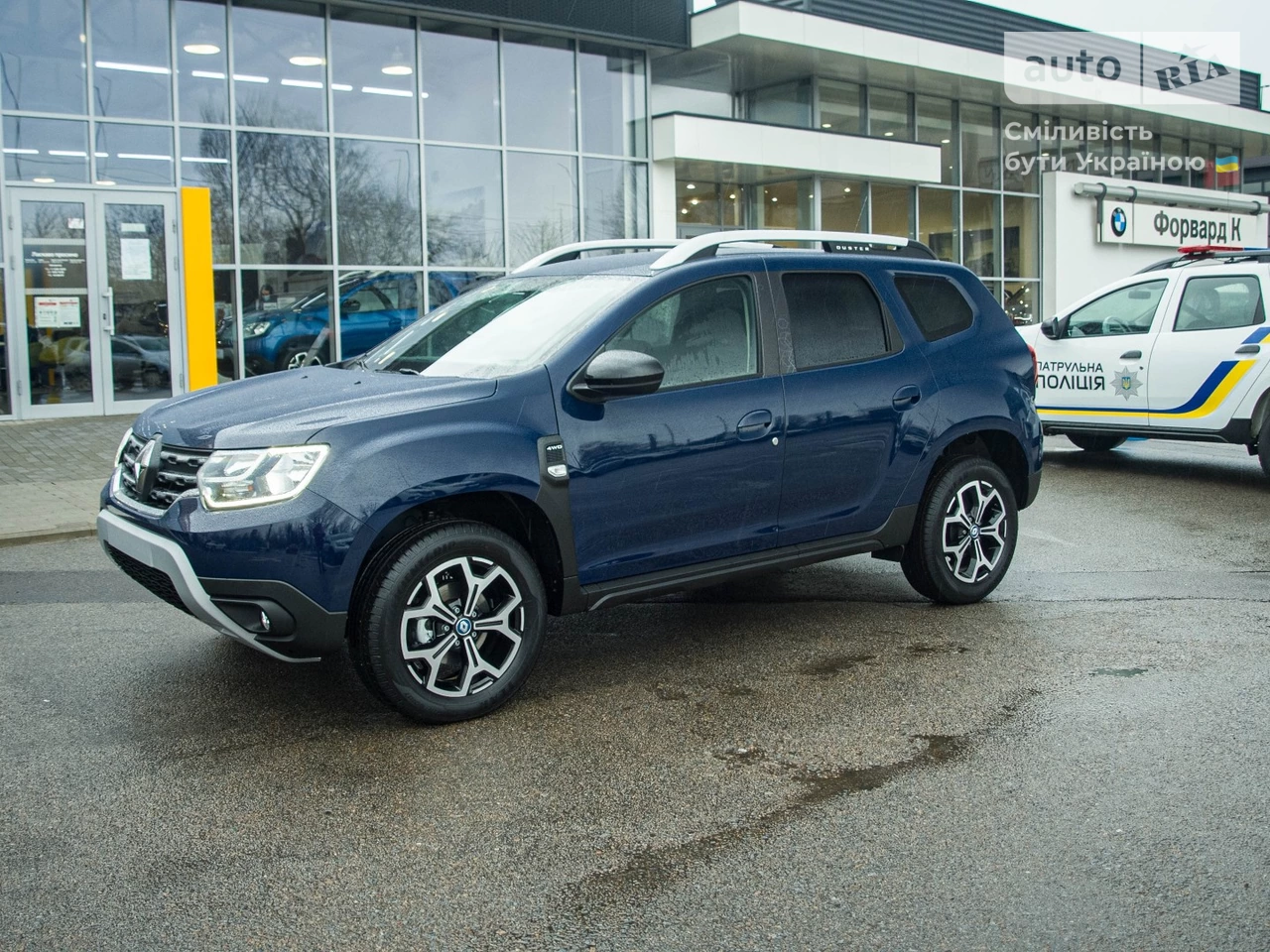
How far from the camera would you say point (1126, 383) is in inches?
440

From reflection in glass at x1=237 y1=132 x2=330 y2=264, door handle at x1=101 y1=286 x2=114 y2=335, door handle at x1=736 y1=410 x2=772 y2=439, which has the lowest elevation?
door handle at x1=736 y1=410 x2=772 y2=439

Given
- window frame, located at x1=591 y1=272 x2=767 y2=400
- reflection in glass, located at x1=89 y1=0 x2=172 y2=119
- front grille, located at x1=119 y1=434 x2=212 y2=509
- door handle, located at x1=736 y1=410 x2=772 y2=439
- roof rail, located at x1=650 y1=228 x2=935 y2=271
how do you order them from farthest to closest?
1. reflection in glass, located at x1=89 y1=0 x2=172 y2=119
2. roof rail, located at x1=650 y1=228 x2=935 y2=271
3. door handle, located at x1=736 y1=410 x2=772 y2=439
4. window frame, located at x1=591 y1=272 x2=767 y2=400
5. front grille, located at x1=119 y1=434 x2=212 y2=509

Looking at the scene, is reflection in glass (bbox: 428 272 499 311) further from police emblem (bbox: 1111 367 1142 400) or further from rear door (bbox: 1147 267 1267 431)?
rear door (bbox: 1147 267 1267 431)

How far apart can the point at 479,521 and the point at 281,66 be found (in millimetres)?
13726

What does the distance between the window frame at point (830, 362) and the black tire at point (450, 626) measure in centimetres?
160

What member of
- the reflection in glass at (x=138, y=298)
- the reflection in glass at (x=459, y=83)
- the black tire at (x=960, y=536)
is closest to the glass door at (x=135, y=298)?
the reflection in glass at (x=138, y=298)

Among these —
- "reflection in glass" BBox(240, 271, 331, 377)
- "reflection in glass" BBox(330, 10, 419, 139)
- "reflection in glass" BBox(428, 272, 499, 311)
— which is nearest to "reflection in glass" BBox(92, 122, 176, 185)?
"reflection in glass" BBox(240, 271, 331, 377)

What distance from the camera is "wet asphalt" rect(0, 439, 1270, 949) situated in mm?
3244

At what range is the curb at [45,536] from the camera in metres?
8.45

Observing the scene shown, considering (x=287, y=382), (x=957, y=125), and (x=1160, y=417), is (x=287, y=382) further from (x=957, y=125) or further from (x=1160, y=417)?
(x=957, y=125)

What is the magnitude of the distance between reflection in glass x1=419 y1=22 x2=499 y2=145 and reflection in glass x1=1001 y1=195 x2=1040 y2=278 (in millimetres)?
13205

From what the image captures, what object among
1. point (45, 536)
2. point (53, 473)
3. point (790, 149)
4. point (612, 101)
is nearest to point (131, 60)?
point (53, 473)

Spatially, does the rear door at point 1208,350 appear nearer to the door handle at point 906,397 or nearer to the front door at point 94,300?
the door handle at point 906,397

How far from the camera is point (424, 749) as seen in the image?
Result: 177 inches
